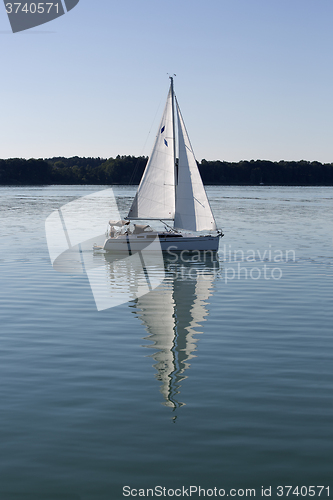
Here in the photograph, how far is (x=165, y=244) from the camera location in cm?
3916

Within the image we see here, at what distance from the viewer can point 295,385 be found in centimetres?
1304

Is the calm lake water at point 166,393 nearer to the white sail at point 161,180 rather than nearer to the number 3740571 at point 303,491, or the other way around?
the number 3740571 at point 303,491

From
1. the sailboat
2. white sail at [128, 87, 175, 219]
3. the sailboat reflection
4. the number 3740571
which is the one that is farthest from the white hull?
the number 3740571

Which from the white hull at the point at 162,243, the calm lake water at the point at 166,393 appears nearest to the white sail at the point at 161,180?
the white hull at the point at 162,243

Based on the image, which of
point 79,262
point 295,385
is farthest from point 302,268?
point 295,385

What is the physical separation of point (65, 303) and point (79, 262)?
1328 centimetres

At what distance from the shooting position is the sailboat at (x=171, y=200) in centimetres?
3928

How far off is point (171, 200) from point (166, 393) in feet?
95.2

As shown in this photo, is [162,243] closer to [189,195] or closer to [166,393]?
[189,195]

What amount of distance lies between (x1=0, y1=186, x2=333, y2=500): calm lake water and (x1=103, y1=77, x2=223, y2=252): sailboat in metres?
13.8

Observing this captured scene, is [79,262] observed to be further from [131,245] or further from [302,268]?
[302,268]

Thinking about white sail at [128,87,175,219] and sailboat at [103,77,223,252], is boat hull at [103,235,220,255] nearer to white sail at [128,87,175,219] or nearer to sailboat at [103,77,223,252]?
sailboat at [103,77,223,252]

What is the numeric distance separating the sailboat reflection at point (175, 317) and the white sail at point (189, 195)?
279 inches

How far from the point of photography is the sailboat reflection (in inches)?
547
